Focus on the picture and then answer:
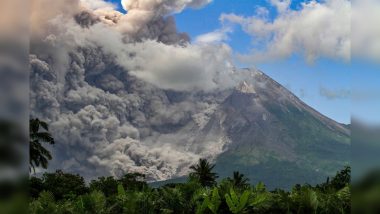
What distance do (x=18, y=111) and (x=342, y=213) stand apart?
A: 1685cm

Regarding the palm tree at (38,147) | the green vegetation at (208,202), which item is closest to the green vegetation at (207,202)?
the green vegetation at (208,202)

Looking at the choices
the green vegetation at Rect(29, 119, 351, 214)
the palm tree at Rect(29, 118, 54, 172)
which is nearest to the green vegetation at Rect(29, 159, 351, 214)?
the green vegetation at Rect(29, 119, 351, 214)

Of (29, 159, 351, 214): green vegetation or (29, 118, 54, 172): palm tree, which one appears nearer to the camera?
(29, 159, 351, 214): green vegetation

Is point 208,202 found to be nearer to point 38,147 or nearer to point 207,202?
point 207,202

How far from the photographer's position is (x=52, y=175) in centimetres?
6538

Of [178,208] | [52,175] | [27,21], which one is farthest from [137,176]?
[27,21]

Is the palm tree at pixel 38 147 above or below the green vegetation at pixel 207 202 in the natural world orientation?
above

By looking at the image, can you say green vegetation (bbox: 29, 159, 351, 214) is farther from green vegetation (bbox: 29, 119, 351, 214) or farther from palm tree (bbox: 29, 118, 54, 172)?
palm tree (bbox: 29, 118, 54, 172)

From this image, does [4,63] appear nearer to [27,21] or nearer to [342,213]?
[27,21]

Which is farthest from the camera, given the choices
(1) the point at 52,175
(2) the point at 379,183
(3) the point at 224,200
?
(1) the point at 52,175

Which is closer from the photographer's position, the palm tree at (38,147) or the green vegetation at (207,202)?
the green vegetation at (207,202)

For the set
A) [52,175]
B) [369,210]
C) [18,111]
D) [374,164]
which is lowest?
[369,210]

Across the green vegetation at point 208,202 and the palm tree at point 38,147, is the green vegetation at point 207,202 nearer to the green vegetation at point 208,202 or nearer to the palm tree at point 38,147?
the green vegetation at point 208,202

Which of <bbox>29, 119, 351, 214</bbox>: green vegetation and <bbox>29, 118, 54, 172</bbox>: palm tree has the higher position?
<bbox>29, 118, 54, 172</bbox>: palm tree
